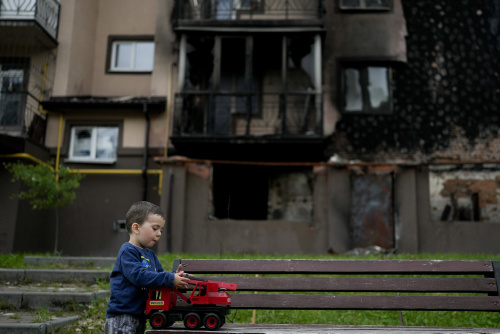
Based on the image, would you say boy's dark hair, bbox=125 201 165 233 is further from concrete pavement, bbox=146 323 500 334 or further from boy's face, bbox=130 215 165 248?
concrete pavement, bbox=146 323 500 334

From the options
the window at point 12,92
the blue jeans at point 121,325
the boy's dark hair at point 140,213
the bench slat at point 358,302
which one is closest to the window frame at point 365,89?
the window at point 12,92

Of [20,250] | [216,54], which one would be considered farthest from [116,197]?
[216,54]

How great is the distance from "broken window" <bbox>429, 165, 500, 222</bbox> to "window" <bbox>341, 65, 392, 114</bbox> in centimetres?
243

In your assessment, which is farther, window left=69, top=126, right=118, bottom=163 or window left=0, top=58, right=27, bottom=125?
window left=69, top=126, right=118, bottom=163

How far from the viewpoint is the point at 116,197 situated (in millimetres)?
14984

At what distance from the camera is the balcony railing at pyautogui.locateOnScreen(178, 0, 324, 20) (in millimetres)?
15164

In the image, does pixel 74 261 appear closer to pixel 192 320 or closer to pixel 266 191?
pixel 192 320

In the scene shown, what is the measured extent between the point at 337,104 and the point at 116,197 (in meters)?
6.85

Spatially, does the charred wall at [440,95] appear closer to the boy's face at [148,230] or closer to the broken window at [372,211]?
the broken window at [372,211]

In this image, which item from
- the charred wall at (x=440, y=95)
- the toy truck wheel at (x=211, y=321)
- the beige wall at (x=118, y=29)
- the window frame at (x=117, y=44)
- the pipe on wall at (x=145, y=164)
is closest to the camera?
the toy truck wheel at (x=211, y=321)

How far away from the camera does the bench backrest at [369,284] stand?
14.4 feet

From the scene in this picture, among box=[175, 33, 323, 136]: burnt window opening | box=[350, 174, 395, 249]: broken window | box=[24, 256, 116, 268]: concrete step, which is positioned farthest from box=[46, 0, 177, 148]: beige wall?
box=[24, 256, 116, 268]: concrete step

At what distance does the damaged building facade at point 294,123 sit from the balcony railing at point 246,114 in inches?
1.6

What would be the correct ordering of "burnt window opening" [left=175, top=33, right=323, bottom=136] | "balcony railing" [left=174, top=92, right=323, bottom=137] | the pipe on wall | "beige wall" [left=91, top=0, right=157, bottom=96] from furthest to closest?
"beige wall" [left=91, top=0, right=157, bottom=96], the pipe on wall, "burnt window opening" [left=175, top=33, right=323, bottom=136], "balcony railing" [left=174, top=92, right=323, bottom=137]
